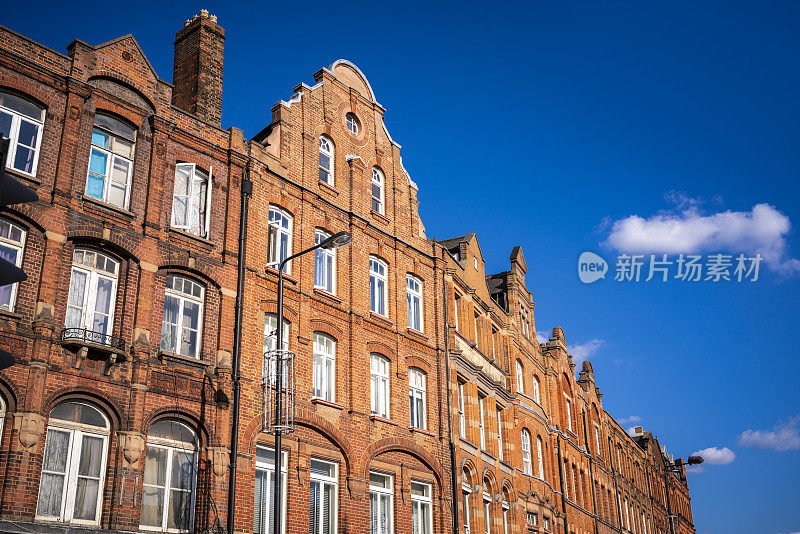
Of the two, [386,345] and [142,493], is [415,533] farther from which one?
[142,493]

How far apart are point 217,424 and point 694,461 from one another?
2553 cm

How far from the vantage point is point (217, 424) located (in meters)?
20.5

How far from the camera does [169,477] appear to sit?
19.4 m

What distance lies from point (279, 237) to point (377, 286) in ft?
16.3

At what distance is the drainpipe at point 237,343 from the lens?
20.1 meters

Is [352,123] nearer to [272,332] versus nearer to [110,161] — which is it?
[272,332]

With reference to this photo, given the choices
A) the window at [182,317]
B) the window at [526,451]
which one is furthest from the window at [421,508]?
the window at [526,451]

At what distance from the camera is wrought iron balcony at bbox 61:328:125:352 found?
58.6 ft

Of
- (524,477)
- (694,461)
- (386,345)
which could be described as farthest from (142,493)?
(694,461)

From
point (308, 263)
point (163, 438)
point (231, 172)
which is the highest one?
point (231, 172)

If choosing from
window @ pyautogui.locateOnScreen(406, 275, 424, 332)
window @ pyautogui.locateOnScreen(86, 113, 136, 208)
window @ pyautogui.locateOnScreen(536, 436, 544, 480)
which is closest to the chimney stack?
window @ pyautogui.locateOnScreen(86, 113, 136, 208)

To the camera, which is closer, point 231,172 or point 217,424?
point 217,424

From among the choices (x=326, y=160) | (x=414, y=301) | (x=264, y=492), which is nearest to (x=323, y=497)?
(x=264, y=492)

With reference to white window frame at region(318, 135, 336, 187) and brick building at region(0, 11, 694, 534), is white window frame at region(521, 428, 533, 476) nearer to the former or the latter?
brick building at region(0, 11, 694, 534)
